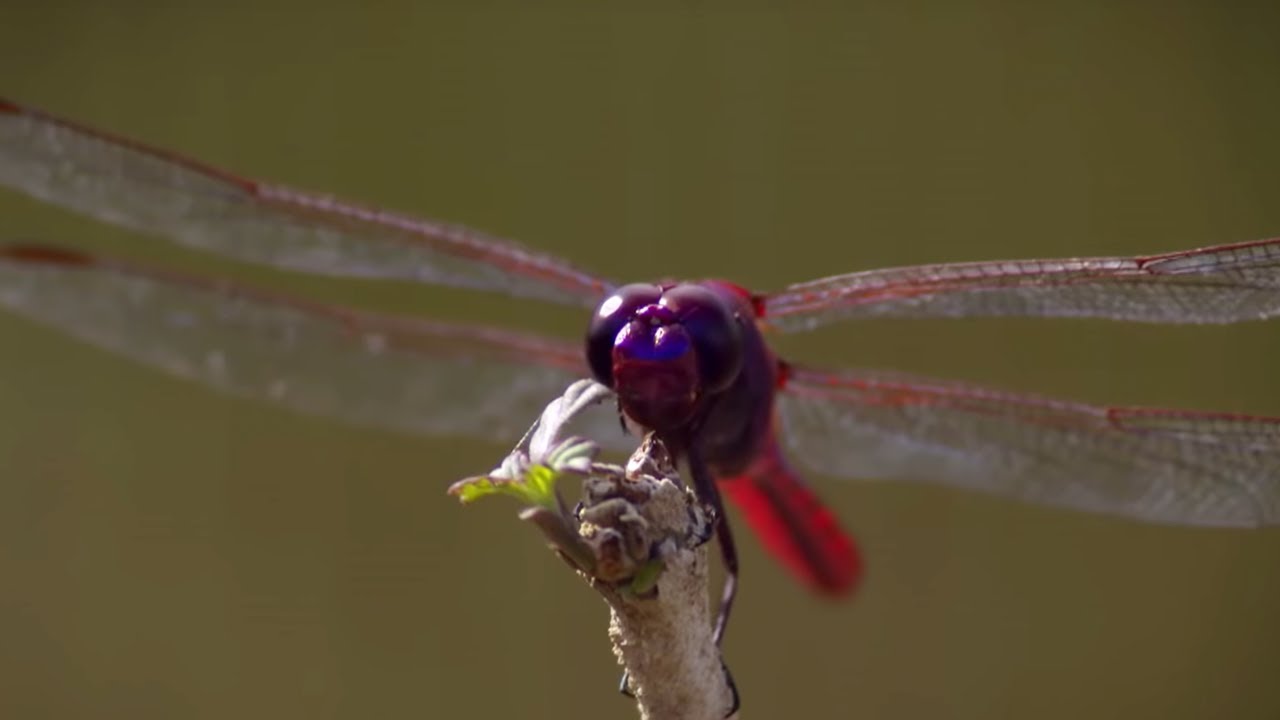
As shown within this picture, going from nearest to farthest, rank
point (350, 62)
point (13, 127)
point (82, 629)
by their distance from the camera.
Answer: point (13, 127), point (82, 629), point (350, 62)

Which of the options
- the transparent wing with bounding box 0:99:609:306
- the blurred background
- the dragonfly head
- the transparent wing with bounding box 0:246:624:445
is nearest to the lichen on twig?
the dragonfly head

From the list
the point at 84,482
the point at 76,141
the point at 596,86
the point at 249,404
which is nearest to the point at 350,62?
the point at 596,86

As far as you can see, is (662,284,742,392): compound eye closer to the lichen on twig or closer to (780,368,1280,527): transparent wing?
the lichen on twig

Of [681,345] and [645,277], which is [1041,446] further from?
[645,277]

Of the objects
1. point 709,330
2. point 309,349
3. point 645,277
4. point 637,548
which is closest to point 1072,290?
point 709,330

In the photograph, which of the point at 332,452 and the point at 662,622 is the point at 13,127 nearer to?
the point at 662,622

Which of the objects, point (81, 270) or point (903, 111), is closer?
point (81, 270)
